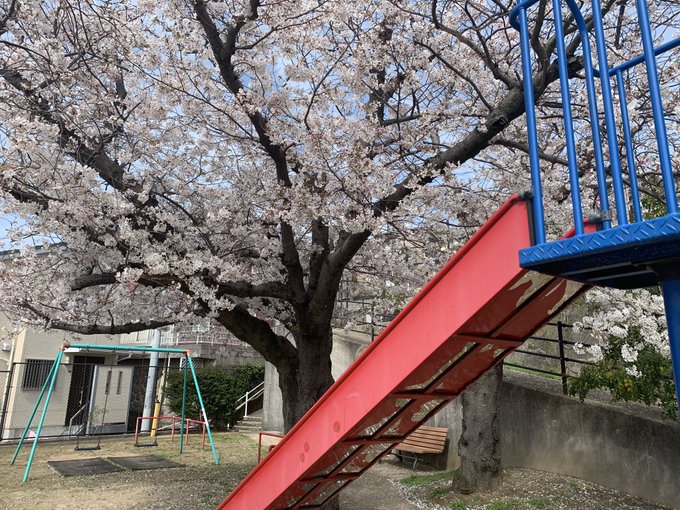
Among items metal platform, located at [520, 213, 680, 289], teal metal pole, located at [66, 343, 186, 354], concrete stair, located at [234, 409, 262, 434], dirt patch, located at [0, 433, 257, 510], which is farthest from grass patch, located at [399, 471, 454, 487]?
concrete stair, located at [234, 409, 262, 434]

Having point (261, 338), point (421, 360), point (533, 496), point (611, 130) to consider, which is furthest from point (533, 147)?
point (533, 496)

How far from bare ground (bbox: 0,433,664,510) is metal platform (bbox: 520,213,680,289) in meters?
5.03

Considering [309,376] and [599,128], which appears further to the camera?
[309,376]

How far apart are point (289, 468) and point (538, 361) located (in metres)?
9.97

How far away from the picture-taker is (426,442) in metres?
9.54

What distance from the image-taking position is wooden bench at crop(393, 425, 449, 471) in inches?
368

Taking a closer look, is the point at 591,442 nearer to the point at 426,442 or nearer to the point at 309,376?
the point at 426,442

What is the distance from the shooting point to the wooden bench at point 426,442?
934 centimetres

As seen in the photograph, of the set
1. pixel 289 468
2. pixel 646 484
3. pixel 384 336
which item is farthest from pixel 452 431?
pixel 384 336

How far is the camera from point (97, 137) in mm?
6703

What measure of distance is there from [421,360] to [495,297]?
649mm

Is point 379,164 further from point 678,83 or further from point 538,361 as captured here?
point 538,361

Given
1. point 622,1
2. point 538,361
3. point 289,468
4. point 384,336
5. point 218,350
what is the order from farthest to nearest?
point 218,350 → point 538,361 → point 622,1 → point 289,468 → point 384,336

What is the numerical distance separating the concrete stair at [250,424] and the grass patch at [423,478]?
315 inches
